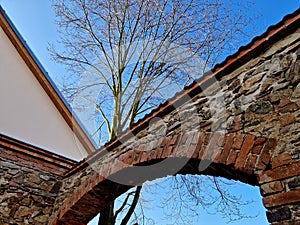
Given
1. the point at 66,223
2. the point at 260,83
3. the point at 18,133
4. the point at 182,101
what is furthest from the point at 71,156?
the point at 260,83

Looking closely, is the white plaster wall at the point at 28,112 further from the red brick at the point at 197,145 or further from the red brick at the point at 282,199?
the red brick at the point at 282,199

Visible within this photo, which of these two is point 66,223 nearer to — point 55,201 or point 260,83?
point 55,201

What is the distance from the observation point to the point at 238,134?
8.35 feet

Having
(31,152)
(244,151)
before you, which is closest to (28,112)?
(31,152)

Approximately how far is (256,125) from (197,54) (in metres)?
4.91

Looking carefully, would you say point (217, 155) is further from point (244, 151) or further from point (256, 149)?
point (256, 149)

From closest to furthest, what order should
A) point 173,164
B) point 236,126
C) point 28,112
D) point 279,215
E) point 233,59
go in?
point 279,215
point 236,126
point 233,59
point 173,164
point 28,112

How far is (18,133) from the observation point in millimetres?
6164

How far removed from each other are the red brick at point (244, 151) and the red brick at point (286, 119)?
24 centimetres

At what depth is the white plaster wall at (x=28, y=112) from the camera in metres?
6.26

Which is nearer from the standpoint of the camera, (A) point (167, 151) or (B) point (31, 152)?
(A) point (167, 151)

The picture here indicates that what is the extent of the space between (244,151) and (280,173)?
1.10 feet

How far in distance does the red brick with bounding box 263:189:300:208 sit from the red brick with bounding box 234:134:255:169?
318 millimetres

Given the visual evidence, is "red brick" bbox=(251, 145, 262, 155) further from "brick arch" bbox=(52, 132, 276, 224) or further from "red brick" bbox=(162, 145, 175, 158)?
"red brick" bbox=(162, 145, 175, 158)
